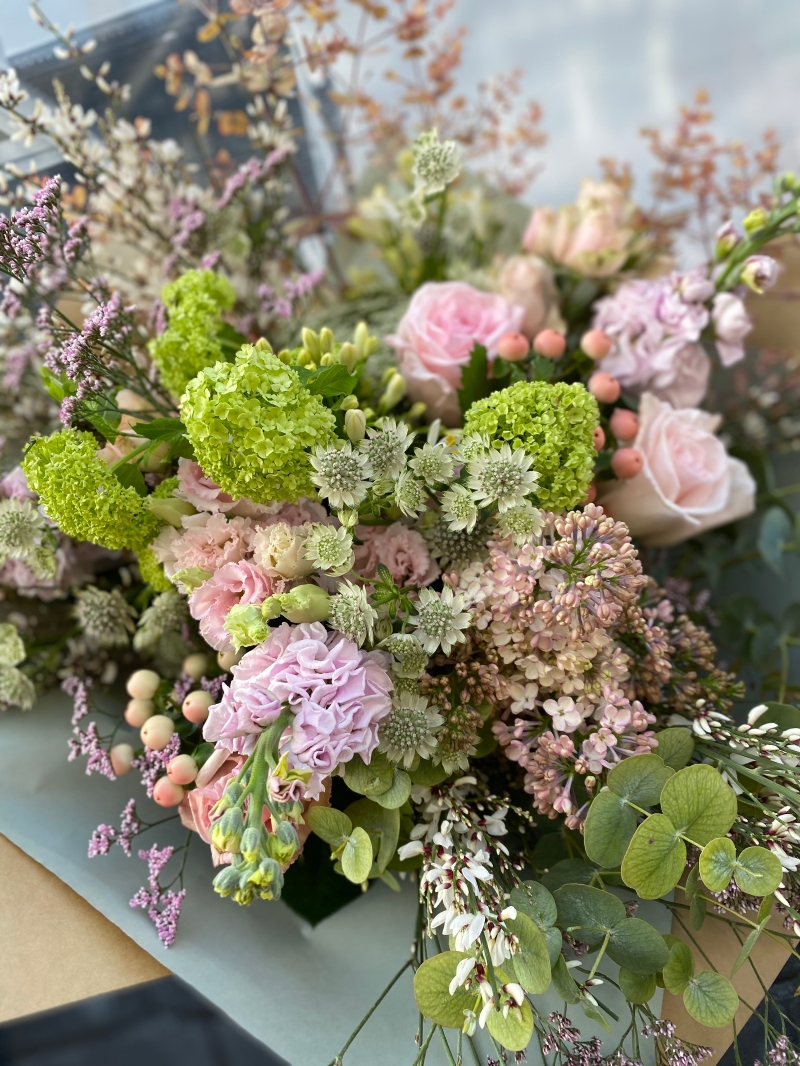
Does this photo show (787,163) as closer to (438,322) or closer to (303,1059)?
(438,322)

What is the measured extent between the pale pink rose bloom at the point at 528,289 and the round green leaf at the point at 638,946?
67 centimetres

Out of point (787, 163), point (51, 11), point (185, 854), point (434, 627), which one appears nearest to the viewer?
point (434, 627)

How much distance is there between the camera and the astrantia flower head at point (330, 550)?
54 cm

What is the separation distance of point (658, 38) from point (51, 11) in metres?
1.12

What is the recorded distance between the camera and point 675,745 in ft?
1.90

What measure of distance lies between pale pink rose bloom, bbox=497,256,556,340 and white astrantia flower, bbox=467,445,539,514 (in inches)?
16.1

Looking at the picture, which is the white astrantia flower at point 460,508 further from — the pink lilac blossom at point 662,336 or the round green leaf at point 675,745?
the pink lilac blossom at point 662,336

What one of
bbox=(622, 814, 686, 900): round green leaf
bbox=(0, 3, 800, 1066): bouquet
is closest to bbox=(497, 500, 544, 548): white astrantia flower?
bbox=(0, 3, 800, 1066): bouquet

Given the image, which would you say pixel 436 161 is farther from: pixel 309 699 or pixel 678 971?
pixel 678 971

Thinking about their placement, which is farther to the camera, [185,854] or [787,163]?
[787,163]

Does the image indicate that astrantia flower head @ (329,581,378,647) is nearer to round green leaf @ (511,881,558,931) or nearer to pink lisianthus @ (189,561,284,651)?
pink lisianthus @ (189,561,284,651)

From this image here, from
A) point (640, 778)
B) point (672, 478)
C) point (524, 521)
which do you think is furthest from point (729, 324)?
point (640, 778)

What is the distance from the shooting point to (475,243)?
108 cm

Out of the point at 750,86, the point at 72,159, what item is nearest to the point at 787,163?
the point at 750,86
